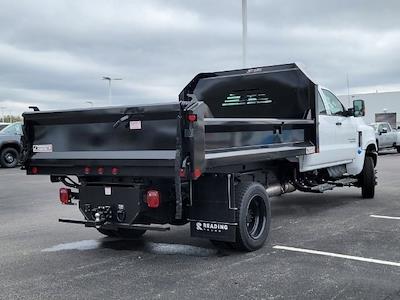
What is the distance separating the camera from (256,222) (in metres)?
7.01

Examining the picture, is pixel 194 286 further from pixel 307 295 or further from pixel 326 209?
pixel 326 209

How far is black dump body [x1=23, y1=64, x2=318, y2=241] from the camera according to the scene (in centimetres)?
575

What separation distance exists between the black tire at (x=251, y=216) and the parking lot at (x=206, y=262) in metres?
0.15

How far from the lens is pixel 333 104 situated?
9984 mm

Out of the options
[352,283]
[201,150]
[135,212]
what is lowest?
[352,283]

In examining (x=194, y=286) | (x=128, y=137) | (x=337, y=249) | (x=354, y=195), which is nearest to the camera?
(x=194, y=286)

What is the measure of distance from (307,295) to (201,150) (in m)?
1.82

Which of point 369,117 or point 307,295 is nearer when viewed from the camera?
point 307,295

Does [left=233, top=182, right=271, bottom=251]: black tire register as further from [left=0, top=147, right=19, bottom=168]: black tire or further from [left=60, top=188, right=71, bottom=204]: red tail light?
[left=0, top=147, right=19, bottom=168]: black tire

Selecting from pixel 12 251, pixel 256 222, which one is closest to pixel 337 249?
pixel 256 222

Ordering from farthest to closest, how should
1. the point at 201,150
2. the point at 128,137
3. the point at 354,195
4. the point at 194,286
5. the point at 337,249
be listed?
the point at 354,195 → the point at 337,249 → the point at 128,137 → the point at 201,150 → the point at 194,286

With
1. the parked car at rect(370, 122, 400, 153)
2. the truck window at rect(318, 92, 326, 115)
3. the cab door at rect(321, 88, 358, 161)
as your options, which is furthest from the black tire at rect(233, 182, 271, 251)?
the parked car at rect(370, 122, 400, 153)

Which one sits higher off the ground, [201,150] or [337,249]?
[201,150]

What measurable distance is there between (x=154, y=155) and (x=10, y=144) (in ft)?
56.8
